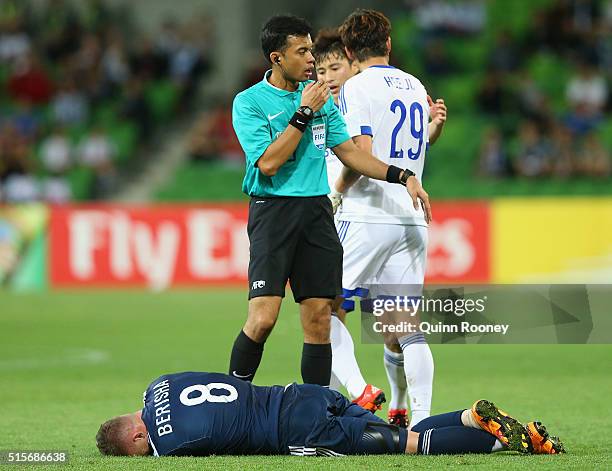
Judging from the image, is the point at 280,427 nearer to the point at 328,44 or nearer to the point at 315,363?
the point at 315,363

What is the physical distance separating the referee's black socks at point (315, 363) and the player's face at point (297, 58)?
1453 millimetres

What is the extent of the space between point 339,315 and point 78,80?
1628 centimetres

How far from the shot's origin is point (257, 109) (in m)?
6.46

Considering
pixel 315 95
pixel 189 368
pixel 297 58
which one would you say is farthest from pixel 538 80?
pixel 315 95

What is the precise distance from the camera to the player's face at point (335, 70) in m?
7.82

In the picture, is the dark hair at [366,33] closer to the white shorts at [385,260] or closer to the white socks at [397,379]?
the white shorts at [385,260]

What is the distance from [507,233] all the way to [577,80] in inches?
145

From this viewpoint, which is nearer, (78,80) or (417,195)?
(417,195)

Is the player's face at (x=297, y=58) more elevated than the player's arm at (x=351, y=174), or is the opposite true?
the player's face at (x=297, y=58)

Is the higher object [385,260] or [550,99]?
[550,99]

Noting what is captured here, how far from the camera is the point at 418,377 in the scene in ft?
21.9

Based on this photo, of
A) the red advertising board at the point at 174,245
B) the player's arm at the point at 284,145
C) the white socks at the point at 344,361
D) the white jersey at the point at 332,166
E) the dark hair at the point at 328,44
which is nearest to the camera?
the player's arm at the point at 284,145

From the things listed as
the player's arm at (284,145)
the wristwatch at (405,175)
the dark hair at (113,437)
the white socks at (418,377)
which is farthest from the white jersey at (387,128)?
the dark hair at (113,437)

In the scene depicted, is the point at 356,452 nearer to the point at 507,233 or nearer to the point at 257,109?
the point at 257,109
